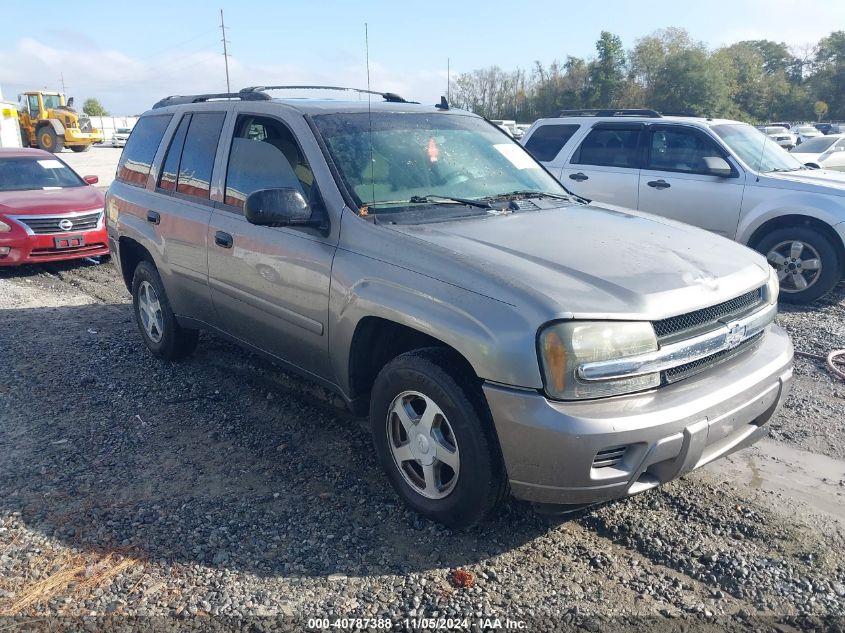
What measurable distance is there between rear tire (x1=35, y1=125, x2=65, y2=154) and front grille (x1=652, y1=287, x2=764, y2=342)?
3564 centimetres

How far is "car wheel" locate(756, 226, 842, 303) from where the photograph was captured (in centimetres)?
689

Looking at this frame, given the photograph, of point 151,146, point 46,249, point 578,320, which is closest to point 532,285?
point 578,320

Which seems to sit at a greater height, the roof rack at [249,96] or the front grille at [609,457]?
the roof rack at [249,96]

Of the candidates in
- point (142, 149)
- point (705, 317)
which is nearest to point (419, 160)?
point (705, 317)

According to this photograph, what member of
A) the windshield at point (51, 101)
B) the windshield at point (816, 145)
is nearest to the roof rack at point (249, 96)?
the windshield at point (816, 145)

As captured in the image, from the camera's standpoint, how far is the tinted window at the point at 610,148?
8.23 metres

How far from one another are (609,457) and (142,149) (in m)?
4.35

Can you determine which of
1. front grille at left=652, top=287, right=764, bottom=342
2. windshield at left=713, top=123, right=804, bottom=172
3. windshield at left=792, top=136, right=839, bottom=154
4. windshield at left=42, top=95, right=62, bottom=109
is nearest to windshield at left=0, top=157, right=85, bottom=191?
windshield at left=713, top=123, right=804, bottom=172

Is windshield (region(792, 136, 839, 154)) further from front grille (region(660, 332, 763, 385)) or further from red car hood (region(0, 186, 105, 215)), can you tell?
front grille (region(660, 332, 763, 385))

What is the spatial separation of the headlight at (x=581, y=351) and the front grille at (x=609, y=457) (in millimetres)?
209

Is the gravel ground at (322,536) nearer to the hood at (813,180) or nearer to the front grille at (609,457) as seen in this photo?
the front grille at (609,457)

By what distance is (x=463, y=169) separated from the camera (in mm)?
3988

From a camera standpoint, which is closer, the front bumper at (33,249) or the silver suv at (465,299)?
the silver suv at (465,299)

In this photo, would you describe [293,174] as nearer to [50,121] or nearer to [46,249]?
[46,249]
